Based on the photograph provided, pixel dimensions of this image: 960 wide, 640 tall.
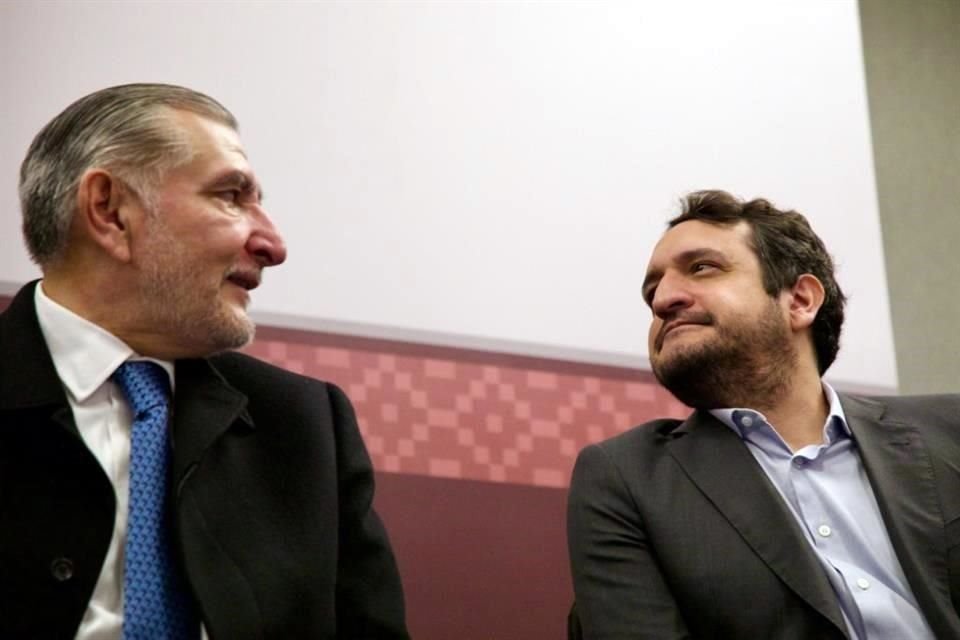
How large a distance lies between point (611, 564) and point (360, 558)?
43 centimetres

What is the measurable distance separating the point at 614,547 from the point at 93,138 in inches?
39.4

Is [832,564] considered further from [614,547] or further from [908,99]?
[908,99]

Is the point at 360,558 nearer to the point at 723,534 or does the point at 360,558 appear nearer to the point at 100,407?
the point at 100,407

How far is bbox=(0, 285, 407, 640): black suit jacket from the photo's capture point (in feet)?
5.47

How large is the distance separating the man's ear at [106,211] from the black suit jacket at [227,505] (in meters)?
0.13

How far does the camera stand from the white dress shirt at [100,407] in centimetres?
169

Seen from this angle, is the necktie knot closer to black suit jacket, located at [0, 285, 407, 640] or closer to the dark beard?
black suit jacket, located at [0, 285, 407, 640]

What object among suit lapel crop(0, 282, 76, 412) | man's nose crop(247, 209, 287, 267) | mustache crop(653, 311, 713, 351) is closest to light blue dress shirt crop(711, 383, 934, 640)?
mustache crop(653, 311, 713, 351)

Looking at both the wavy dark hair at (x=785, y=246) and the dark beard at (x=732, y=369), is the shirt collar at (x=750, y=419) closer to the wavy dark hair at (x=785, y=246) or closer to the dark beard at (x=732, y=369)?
the dark beard at (x=732, y=369)

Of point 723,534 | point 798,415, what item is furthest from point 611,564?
point 798,415

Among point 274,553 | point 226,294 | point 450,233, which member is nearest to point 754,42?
point 450,233

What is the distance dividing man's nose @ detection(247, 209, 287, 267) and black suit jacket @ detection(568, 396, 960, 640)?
640 mm

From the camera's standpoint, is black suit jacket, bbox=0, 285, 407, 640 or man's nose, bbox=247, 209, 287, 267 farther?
man's nose, bbox=247, 209, 287, 267

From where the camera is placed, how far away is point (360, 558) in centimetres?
194
